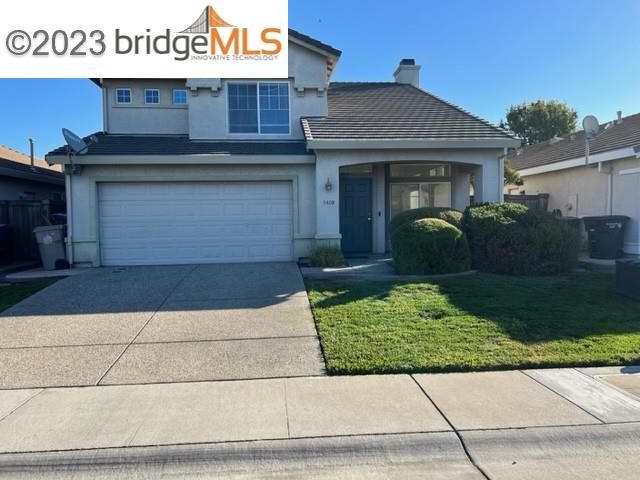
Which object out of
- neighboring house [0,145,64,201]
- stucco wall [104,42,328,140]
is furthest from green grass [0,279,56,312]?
neighboring house [0,145,64,201]

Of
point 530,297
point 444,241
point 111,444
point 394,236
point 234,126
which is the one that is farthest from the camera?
point 234,126

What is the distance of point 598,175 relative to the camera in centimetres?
1382

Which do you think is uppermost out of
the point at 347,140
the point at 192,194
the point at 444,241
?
the point at 347,140

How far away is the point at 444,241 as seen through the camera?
9312 millimetres

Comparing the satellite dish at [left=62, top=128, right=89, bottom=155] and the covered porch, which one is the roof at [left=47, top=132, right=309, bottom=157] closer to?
the satellite dish at [left=62, top=128, right=89, bottom=155]

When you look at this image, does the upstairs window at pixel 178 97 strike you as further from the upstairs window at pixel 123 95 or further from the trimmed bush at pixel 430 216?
the trimmed bush at pixel 430 216

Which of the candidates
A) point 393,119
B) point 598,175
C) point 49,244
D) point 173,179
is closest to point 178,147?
point 173,179

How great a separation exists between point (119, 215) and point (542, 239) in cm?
1057

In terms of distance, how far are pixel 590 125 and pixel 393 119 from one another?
6.26 m

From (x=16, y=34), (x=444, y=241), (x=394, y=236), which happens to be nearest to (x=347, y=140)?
(x=394, y=236)

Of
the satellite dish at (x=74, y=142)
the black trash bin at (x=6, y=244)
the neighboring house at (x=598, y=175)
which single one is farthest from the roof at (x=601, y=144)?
the black trash bin at (x=6, y=244)

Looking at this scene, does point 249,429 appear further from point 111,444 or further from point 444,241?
point 444,241

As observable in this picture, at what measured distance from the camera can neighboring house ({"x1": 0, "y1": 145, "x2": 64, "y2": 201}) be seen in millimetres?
14664

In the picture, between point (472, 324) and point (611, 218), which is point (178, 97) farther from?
point (611, 218)
